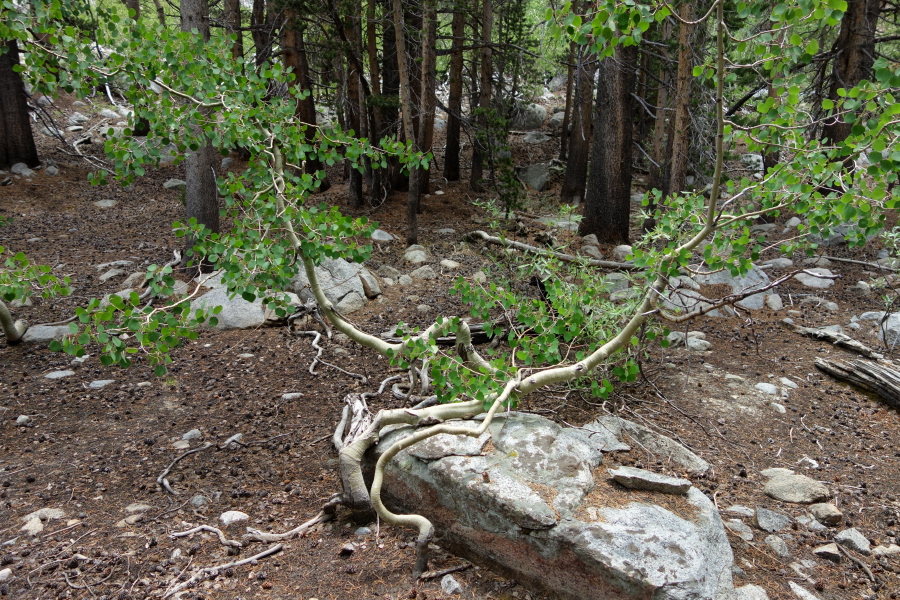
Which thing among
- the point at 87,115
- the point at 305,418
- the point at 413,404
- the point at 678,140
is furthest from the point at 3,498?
the point at 87,115

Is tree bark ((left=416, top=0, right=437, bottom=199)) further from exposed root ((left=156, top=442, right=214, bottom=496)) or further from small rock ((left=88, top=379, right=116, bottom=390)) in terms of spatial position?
exposed root ((left=156, top=442, right=214, bottom=496))

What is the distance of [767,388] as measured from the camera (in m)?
5.27

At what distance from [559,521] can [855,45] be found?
968 centimetres

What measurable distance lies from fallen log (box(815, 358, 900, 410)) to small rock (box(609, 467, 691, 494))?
10.1 ft

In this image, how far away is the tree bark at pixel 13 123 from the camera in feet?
35.3

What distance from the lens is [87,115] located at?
51.4 feet

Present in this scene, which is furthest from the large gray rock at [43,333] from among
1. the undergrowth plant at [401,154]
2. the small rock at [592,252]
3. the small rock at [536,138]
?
the small rock at [536,138]

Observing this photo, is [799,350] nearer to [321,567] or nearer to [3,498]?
[321,567]

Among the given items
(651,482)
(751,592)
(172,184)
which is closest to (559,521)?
(651,482)

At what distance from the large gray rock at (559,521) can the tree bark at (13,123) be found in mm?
11358

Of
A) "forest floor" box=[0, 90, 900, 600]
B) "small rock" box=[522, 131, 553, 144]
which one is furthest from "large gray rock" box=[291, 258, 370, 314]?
"small rock" box=[522, 131, 553, 144]

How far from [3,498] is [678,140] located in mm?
8011

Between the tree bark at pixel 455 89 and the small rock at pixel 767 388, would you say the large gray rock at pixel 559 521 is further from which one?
the tree bark at pixel 455 89

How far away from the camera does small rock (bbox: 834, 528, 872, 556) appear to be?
3.40 metres
